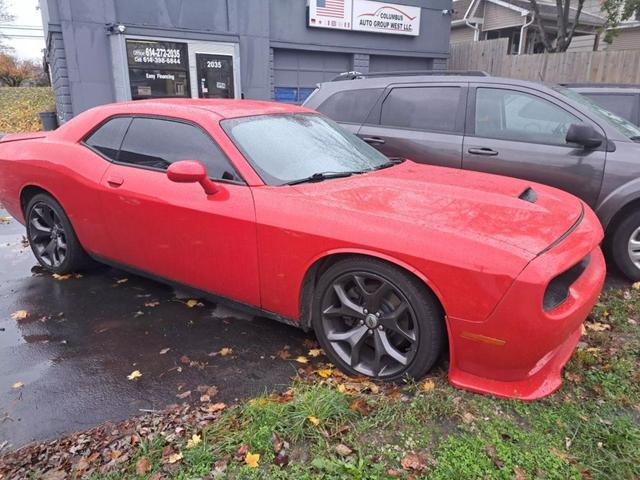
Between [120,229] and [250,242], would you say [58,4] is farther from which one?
[250,242]

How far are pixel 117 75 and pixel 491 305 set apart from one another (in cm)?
1165

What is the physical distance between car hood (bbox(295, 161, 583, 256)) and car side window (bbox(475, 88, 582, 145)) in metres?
1.52

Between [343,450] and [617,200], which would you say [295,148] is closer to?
[343,450]

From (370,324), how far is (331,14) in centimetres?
1362

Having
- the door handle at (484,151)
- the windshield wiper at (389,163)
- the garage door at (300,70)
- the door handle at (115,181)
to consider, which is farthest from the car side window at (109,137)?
the garage door at (300,70)

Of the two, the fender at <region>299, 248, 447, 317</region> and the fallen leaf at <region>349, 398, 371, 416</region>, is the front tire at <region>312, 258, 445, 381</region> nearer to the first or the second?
the fender at <region>299, 248, 447, 317</region>

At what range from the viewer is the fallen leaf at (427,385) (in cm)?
259

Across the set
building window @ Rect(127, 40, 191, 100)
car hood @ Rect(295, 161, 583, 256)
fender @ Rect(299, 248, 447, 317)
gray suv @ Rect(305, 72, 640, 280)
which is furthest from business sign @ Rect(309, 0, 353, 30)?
fender @ Rect(299, 248, 447, 317)

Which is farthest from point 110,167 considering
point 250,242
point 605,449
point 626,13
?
point 626,13

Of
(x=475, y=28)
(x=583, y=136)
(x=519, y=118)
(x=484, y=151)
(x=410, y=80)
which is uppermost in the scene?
(x=475, y=28)

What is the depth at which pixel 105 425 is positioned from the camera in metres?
2.53

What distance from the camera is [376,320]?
8.97 feet

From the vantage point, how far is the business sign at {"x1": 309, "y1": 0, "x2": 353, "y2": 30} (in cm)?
1400

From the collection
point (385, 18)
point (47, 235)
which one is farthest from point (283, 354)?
point (385, 18)
